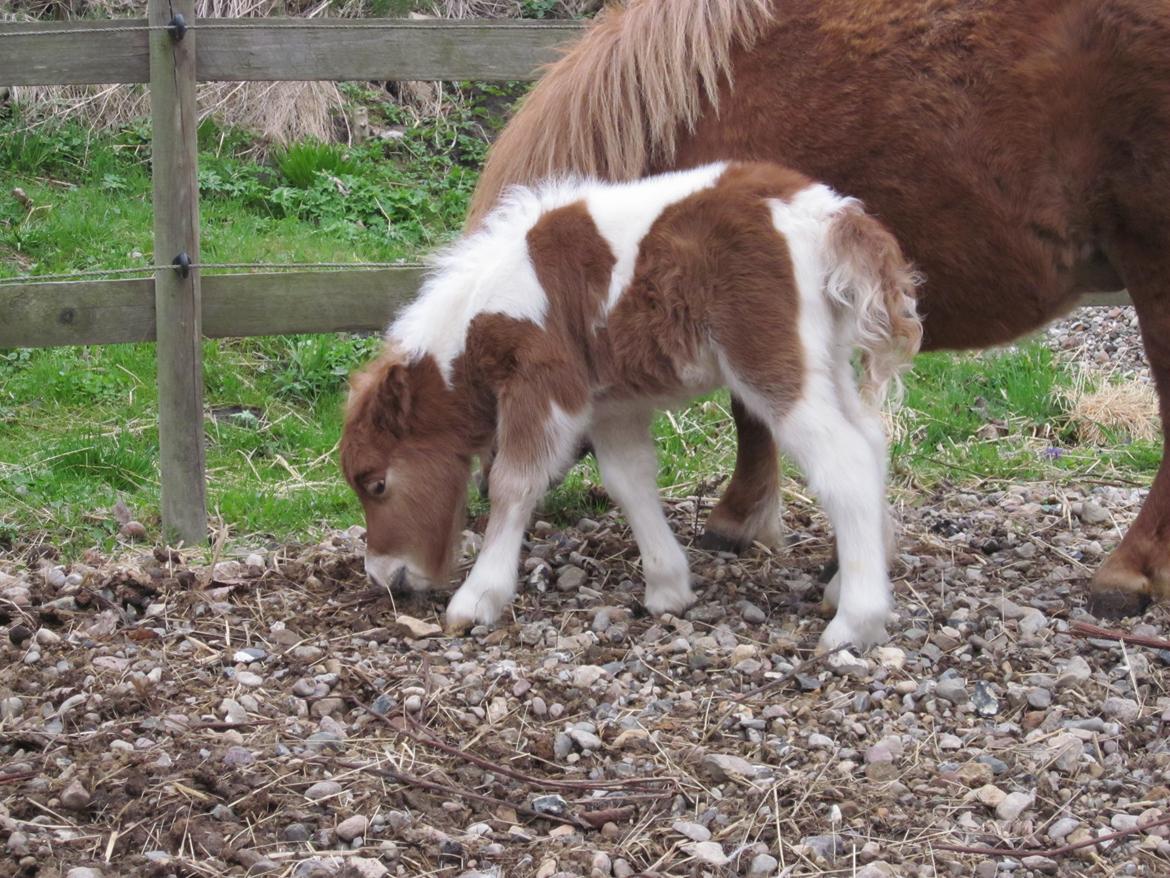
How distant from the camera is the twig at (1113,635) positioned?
4023mm

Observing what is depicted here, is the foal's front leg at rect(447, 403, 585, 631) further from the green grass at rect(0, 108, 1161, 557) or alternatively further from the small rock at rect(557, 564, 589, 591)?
the green grass at rect(0, 108, 1161, 557)

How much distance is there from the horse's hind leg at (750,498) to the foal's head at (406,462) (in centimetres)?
110

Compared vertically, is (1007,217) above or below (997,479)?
above

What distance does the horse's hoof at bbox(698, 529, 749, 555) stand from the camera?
5035 mm

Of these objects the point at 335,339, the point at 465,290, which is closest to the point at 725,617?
the point at 465,290

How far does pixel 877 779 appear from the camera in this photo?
10.8 feet

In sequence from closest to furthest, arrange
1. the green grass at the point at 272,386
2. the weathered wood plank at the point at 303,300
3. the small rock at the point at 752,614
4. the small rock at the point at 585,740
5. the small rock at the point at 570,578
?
1. the small rock at the point at 585,740
2. the small rock at the point at 752,614
3. the small rock at the point at 570,578
4. the weathered wood plank at the point at 303,300
5. the green grass at the point at 272,386

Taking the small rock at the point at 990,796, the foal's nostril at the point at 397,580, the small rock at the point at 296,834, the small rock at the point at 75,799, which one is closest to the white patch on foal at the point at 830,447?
the small rock at the point at 990,796

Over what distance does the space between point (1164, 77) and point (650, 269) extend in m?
1.63

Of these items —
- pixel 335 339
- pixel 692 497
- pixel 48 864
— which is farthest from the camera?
pixel 335 339

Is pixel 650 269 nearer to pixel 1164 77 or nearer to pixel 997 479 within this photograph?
pixel 1164 77

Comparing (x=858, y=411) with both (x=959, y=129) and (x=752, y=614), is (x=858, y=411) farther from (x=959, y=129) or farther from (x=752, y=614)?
(x=959, y=129)

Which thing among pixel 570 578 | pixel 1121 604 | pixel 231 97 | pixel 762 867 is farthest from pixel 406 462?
pixel 231 97

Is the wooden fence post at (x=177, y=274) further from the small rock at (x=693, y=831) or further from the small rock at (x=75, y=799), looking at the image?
the small rock at (x=693, y=831)
